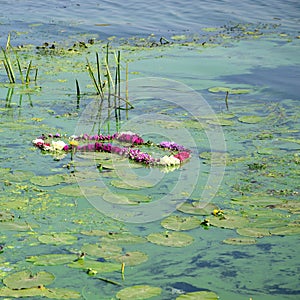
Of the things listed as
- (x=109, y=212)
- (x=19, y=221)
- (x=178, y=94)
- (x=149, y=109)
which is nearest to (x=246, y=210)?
(x=109, y=212)

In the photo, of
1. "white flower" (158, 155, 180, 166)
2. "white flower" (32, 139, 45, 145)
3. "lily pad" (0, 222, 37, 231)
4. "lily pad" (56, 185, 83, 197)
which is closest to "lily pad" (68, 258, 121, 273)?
"lily pad" (0, 222, 37, 231)

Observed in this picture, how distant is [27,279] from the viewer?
3.00 metres

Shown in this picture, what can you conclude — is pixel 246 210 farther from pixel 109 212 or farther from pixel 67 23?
pixel 67 23

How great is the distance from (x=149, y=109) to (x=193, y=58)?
240 cm

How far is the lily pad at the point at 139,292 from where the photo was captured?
289 cm

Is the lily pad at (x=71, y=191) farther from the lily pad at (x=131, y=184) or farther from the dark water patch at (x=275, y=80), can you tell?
the dark water patch at (x=275, y=80)

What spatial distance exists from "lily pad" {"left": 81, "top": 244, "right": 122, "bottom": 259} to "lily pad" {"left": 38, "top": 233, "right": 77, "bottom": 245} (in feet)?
0.39

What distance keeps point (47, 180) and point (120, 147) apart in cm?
87

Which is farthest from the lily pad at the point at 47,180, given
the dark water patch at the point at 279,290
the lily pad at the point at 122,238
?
the dark water patch at the point at 279,290

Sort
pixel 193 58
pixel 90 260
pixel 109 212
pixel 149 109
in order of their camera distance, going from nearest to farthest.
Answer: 1. pixel 90 260
2. pixel 109 212
3. pixel 149 109
4. pixel 193 58

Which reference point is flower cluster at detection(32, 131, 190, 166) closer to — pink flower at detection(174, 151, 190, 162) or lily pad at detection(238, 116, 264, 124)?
pink flower at detection(174, 151, 190, 162)

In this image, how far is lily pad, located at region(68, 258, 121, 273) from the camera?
311 cm

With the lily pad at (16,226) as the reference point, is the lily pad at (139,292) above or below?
below

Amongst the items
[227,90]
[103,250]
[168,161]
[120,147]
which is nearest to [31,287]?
[103,250]
